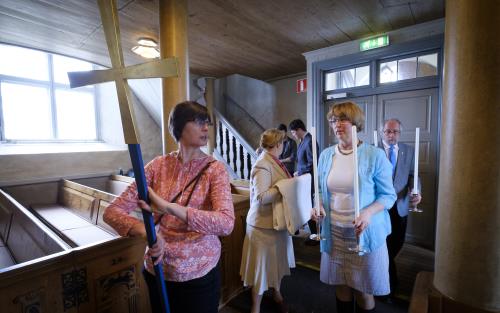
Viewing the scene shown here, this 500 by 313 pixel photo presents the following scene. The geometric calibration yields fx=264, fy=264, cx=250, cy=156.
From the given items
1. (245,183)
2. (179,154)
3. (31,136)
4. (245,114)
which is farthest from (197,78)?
(179,154)

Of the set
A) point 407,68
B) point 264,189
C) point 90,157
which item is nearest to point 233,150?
point 90,157

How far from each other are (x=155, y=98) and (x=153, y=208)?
4.44 meters

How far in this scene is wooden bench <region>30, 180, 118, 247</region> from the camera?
2305mm

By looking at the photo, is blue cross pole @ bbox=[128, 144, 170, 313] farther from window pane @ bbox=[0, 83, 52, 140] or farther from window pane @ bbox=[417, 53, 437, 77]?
window pane @ bbox=[0, 83, 52, 140]

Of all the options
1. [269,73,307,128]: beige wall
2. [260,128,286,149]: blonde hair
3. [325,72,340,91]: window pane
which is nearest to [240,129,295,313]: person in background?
[260,128,286,149]: blonde hair

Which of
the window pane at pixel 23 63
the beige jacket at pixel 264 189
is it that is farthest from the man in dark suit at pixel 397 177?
the window pane at pixel 23 63

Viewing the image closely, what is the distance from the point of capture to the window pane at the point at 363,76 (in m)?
3.53

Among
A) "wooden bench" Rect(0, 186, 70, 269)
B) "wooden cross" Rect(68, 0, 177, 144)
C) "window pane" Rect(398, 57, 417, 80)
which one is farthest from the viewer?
"window pane" Rect(398, 57, 417, 80)

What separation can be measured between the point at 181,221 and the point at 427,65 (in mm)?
3442

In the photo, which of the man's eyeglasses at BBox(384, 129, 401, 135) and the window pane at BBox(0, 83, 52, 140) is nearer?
the man's eyeglasses at BBox(384, 129, 401, 135)

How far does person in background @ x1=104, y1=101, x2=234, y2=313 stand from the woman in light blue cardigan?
0.58 meters

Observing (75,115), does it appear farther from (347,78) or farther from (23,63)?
(347,78)

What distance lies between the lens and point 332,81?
3.85 metres

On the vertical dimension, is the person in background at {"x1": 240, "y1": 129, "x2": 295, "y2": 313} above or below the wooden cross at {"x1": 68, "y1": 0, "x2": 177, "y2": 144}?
below
